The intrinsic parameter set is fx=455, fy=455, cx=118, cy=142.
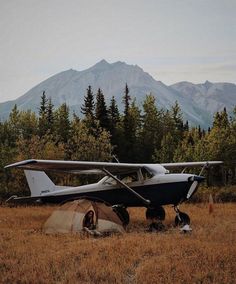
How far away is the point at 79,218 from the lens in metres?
15.0

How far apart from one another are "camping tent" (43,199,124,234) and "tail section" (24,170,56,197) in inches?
182

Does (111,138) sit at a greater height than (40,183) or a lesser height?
greater

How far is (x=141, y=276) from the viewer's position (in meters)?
8.96

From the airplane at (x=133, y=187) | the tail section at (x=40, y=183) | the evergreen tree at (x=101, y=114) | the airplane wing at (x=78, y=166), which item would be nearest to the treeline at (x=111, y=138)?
the evergreen tree at (x=101, y=114)

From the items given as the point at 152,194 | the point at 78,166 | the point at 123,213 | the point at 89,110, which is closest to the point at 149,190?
the point at 152,194

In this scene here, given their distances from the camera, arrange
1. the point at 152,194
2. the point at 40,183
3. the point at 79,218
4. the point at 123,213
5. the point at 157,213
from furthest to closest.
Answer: the point at 40,183 < the point at 157,213 < the point at 123,213 < the point at 152,194 < the point at 79,218

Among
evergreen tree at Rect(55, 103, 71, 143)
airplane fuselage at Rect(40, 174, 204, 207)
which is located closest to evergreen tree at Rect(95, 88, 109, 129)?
evergreen tree at Rect(55, 103, 71, 143)

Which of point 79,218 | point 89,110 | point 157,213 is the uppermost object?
point 89,110

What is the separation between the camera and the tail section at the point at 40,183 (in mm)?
20228

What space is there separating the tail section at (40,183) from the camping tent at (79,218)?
462 cm

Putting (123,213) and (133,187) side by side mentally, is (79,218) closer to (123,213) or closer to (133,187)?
(123,213)

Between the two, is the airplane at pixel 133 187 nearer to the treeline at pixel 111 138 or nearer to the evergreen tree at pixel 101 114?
the treeline at pixel 111 138

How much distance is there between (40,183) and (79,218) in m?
5.77

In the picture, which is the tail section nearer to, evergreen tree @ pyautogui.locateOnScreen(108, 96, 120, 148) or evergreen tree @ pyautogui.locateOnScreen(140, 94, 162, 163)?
evergreen tree @ pyautogui.locateOnScreen(108, 96, 120, 148)
